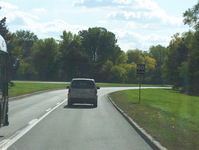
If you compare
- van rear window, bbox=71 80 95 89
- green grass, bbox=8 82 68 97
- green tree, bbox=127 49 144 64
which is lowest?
green grass, bbox=8 82 68 97

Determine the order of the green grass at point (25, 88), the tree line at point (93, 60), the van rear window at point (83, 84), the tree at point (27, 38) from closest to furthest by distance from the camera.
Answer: the van rear window at point (83, 84)
the green grass at point (25, 88)
the tree line at point (93, 60)
the tree at point (27, 38)

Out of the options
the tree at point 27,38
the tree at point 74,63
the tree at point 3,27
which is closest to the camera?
the tree at point 3,27

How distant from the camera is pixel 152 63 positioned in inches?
5330

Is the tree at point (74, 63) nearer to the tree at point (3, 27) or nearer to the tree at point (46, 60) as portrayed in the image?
the tree at point (46, 60)

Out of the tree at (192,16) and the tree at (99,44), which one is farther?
the tree at (99,44)

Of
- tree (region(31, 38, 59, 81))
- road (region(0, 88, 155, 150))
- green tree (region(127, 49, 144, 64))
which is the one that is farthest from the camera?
green tree (region(127, 49, 144, 64))

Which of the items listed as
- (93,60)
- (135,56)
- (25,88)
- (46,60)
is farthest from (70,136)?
(135,56)

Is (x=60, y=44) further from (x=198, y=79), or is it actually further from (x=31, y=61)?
(x=198, y=79)

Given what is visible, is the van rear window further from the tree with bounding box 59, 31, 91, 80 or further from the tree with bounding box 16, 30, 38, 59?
the tree with bounding box 16, 30, 38, 59

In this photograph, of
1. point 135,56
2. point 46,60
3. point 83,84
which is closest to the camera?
point 83,84

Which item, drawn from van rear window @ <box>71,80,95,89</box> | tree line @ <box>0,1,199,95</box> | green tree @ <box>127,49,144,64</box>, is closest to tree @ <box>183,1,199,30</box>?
tree line @ <box>0,1,199,95</box>

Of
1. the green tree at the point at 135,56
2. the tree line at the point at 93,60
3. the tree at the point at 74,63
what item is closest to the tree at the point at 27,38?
the tree line at the point at 93,60

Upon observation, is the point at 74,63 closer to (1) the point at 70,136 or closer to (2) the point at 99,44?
(2) the point at 99,44

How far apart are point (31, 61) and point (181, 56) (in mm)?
48703
